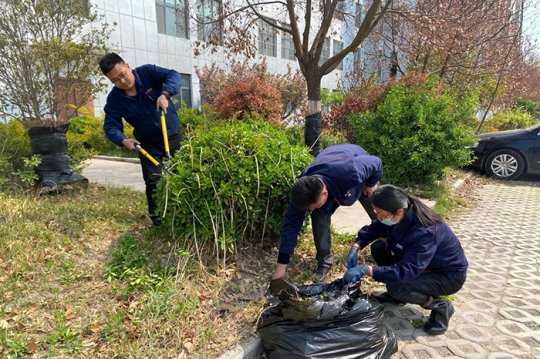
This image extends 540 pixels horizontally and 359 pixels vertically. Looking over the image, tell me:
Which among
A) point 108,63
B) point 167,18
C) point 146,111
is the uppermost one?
point 167,18

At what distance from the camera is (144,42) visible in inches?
564

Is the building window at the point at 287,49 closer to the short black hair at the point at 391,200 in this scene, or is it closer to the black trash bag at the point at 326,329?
the short black hair at the point at 391,200

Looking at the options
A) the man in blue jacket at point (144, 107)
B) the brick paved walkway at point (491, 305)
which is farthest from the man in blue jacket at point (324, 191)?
the man in blue jacket at point (144, 107)

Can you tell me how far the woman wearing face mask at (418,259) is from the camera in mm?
2480

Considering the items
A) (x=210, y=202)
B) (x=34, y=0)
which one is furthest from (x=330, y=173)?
(x=34, y=0)

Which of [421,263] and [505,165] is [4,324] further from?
[505,165]

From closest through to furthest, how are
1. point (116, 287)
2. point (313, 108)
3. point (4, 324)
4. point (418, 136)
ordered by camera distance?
1. point (4, 324)
2. point (116, 287)
3. point (418, 136)
4. point (313, 108)

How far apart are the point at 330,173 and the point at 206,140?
119cm

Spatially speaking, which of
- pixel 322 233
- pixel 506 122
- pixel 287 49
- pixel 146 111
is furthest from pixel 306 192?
pixel 287 49

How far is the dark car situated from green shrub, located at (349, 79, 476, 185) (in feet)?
5.69

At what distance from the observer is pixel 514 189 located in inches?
285

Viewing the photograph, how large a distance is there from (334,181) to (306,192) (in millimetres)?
354

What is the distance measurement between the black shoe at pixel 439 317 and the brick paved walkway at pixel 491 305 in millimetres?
51

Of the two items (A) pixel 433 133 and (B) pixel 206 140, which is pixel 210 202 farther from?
(A) pixel 433 133
